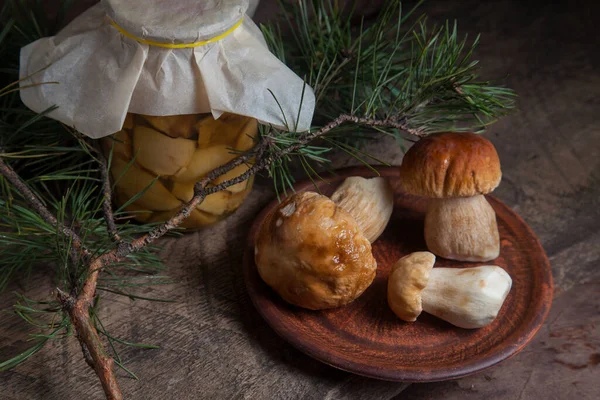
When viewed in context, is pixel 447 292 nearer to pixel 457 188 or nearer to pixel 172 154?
pixel 457 188

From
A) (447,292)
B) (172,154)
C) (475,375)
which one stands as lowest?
(475,375)

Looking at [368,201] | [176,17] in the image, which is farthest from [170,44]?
[368,201]

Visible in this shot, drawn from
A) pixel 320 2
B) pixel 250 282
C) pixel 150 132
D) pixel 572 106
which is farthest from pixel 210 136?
pixel 572 106

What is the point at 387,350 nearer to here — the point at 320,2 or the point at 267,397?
the point at 267,397

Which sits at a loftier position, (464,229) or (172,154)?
(172,154)

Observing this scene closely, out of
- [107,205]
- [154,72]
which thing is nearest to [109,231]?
[107,205]

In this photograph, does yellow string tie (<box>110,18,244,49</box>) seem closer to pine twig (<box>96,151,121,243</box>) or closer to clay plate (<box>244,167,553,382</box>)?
pine twig (<box>96,151,121,243</box>)

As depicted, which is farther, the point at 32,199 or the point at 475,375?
the point at 475,375
